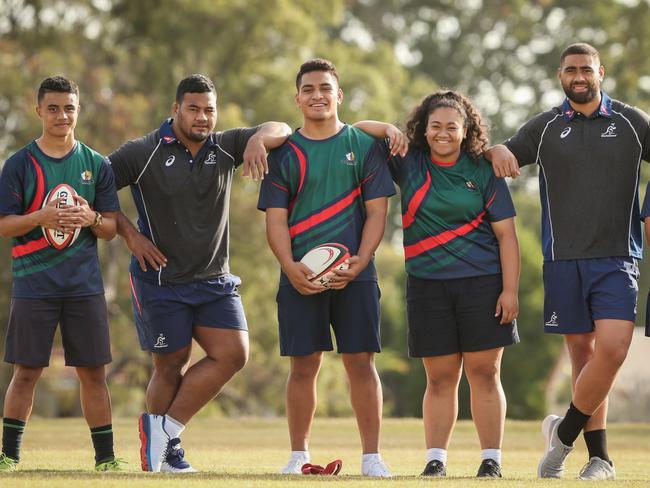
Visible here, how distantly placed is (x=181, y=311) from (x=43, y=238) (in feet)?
3.50

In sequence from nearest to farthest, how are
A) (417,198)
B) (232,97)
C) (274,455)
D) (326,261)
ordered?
(326,261) → (417,198) → (274,455) → (232,97)

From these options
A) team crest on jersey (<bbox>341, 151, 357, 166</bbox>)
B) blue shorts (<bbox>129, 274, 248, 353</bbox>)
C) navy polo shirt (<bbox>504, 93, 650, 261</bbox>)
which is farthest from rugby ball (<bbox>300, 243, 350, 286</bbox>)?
navy polo shirt (<bbox>504, 93, 650, 261</bbox>)

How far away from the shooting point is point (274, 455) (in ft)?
36.4

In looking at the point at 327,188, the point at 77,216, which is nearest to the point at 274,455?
the point at 327,188

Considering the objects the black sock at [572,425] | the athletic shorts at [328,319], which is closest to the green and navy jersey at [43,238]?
the athletic shorts at [328,319]

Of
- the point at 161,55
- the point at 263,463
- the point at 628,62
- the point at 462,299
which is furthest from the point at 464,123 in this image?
the point at 628,62

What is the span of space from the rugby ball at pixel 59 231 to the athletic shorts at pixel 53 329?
387 mm

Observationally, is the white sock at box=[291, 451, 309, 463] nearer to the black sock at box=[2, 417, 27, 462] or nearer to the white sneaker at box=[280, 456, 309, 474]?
the white sneaker at box=[280, 456, 309, 474]

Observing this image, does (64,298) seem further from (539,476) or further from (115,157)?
(539,476)

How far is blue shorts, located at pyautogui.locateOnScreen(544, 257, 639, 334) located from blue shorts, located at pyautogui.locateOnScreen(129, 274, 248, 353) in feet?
7.24

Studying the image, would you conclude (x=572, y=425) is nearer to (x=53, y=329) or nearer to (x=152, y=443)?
(x=152, y=443)

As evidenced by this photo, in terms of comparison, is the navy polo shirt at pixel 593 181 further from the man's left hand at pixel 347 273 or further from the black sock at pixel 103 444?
the black sock at pixel 103 444

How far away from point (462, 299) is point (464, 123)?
1.22m

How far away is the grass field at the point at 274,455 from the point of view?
782 cm
